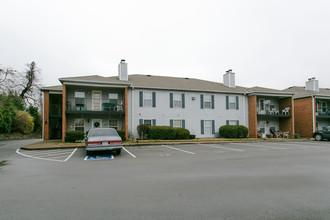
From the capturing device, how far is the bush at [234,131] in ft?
69.1

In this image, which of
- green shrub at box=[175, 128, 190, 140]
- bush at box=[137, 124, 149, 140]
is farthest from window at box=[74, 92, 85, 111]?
green shrub at box=[175, 128, 190, 140]

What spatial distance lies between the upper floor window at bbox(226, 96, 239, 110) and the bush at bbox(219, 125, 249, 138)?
2.49 m

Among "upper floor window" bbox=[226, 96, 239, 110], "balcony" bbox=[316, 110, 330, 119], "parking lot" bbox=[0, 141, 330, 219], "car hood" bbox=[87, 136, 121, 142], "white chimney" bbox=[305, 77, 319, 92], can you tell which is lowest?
"parking lot" bbox=[0, 141, 330, 219]

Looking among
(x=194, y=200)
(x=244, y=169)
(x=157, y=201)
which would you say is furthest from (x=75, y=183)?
(x=244, y=169)

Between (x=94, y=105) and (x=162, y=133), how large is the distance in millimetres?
6893

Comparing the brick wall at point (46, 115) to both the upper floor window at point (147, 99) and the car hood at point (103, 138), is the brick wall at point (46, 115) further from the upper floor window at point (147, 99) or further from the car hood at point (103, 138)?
the car hood at point (103, 138)

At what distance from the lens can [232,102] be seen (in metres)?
23.0

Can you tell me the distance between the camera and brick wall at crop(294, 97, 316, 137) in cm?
2403

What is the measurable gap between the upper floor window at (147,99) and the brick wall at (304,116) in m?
18.3

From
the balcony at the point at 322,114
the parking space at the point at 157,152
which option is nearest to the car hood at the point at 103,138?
the parking space at the point at 157,152

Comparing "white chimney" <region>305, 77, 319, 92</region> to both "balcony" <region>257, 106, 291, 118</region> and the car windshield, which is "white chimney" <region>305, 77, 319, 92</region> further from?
the car windshield

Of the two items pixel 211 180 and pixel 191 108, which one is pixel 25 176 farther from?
pixel 191 108

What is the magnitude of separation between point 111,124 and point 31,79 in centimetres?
2524

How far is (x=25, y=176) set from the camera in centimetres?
621
